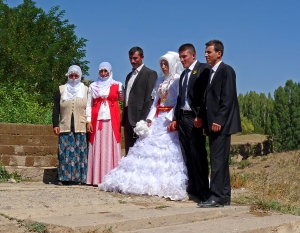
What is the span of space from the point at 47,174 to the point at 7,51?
41.3 feet

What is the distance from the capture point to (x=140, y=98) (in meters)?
7.48

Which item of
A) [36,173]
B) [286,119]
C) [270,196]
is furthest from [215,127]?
[286,119]

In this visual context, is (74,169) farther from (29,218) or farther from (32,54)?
(32,54)

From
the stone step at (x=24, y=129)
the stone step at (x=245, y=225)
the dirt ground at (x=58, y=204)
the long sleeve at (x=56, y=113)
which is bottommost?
the stone step at (x=245, y=225)

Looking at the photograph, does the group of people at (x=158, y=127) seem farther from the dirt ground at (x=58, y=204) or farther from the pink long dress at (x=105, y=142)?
the dirt ground at (x=58, y=204)

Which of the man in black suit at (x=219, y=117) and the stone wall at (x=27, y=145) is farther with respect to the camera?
the stone wall at (x=27, y=145)

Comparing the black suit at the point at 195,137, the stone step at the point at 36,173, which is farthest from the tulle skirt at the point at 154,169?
the stone step at the point at 36,173

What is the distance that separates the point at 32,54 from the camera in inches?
871

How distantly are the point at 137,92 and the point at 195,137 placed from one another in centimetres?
139

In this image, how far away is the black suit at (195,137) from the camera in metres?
6.41

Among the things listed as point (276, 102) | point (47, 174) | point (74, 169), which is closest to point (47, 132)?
point (47, 174)

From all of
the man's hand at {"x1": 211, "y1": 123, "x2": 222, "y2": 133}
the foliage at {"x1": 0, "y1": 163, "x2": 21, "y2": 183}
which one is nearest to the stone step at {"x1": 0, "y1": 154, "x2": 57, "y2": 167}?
the foliage at {"x1": 0, "y1": 163, "x2": 21, "y2": 183}

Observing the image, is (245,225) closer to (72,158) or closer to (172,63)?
(172,63)

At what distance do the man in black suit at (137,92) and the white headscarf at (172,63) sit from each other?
0.59 metres
